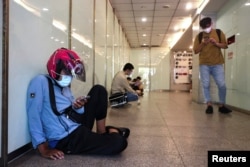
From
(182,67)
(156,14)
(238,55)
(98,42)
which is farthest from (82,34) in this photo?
(182,67)

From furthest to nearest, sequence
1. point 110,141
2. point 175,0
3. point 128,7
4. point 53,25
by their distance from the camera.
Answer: point 128,7 → point 175,0 → point 53,25 → point 110,141

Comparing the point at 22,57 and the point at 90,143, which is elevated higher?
the point at 22,57

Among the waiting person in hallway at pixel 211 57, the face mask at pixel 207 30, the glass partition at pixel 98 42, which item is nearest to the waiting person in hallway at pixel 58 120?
the glass partition at pixel 98 42

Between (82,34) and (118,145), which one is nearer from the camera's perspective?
(118,145)

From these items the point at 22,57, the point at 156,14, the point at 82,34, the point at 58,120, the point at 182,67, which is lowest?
the point at 58,120

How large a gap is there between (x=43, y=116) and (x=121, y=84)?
4.09 m

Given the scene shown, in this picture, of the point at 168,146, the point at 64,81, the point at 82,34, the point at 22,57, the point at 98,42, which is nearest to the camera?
the point at 22,57

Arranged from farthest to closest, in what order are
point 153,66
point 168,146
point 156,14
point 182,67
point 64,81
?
point 153,66, point 182,67, point 156,14, point 168,146, point 64,81

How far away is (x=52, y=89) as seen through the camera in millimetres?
1798

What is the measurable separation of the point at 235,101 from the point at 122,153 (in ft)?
12.9

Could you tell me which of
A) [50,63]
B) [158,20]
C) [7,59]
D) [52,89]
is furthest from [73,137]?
[158,20]

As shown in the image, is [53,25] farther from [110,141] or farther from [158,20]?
[158,20]

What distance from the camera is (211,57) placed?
14.4ft

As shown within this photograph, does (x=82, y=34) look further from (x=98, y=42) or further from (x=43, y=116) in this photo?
(x=43, y=116)
